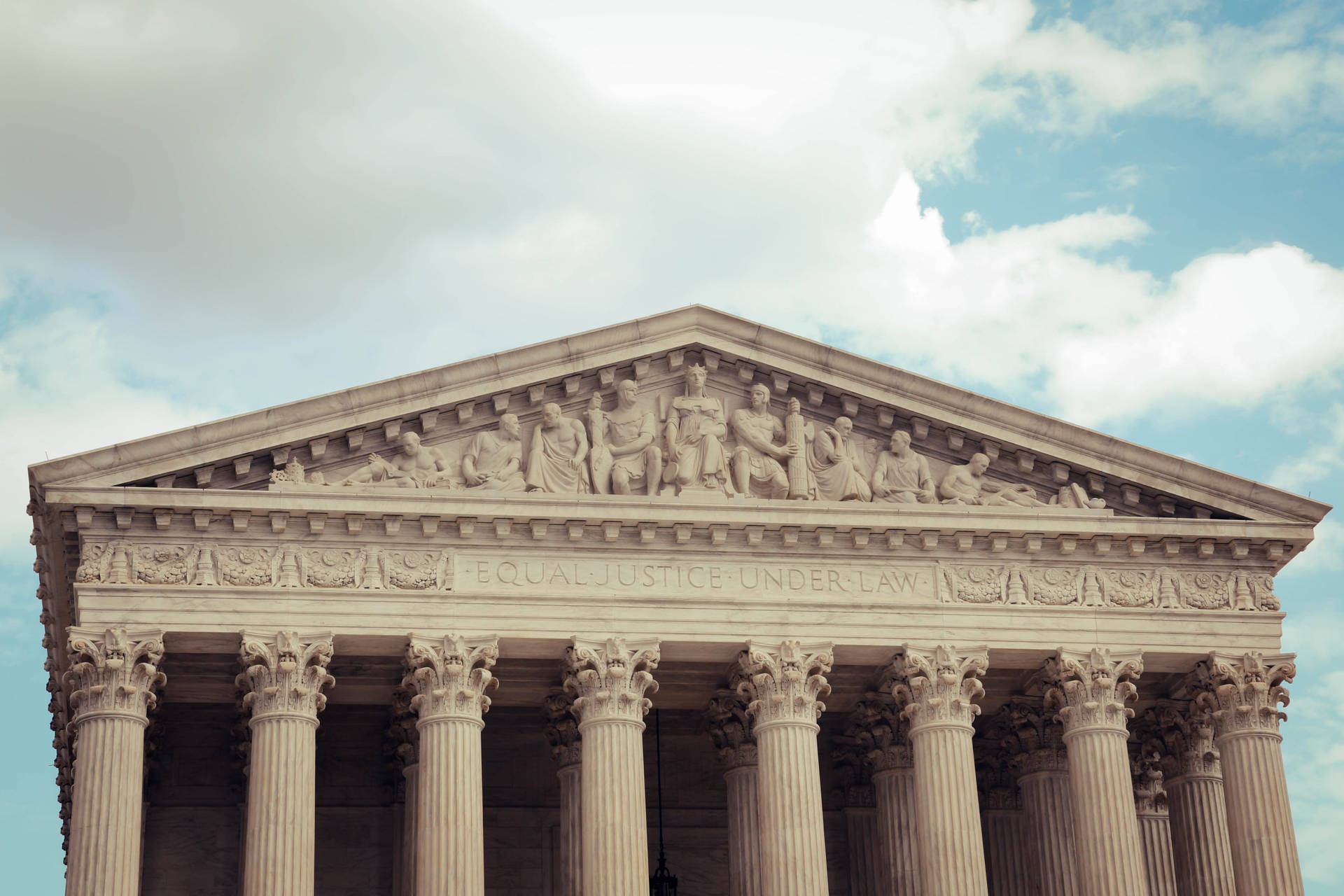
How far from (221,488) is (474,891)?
9.10 m

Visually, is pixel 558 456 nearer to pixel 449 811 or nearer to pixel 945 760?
pixel 449 811

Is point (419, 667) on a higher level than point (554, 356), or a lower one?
lower

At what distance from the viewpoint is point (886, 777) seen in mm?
44969

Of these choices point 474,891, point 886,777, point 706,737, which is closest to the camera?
point 474,891

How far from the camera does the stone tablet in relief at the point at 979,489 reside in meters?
42.5

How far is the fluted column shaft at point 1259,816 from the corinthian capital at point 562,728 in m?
13.2

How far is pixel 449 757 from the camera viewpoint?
127 ft

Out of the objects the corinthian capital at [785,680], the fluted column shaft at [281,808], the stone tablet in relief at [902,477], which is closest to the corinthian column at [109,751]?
the fluted column shaft at [281,808]

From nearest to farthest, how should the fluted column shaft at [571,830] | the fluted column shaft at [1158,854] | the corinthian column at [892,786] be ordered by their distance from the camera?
the fluted column shaft at [571,830]
the corinthian column at [892,786]
the fluted column shaft at [1158,854]

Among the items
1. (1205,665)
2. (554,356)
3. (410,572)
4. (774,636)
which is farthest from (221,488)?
(1205,665)

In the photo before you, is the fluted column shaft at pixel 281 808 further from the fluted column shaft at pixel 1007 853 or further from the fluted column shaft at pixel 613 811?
the fluted column shaft at pixel 1007 853

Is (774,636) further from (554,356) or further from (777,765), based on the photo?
(554,356)

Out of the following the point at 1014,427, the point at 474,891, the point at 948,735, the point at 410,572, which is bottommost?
the point at 474,891

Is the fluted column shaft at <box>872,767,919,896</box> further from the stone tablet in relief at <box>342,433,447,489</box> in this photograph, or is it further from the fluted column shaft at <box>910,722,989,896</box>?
the stone tablet in relief at <box>342,433,447,489</box>
